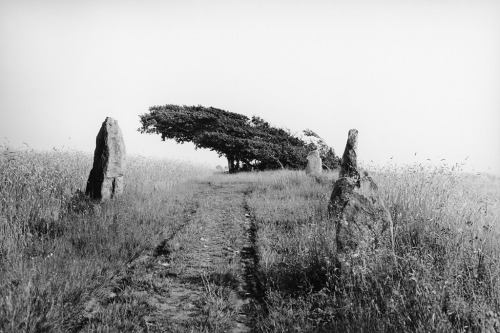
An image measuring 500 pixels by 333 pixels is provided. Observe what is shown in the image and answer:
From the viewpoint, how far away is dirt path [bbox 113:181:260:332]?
4000mm

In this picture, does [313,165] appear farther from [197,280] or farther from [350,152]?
[197,280]

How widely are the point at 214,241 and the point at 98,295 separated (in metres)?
3.17

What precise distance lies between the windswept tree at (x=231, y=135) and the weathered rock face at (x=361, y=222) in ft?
66.1

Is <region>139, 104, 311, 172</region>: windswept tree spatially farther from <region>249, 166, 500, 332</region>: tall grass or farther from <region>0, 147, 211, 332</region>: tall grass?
<region>249, 166, 500, 332</region>: tall grass

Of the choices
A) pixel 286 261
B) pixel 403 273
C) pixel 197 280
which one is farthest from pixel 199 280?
pixel 403 273

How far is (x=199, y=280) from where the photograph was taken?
5.18 metres

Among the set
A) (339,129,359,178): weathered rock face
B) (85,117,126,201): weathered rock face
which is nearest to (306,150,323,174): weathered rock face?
(339,129,359,178): weathered rock face

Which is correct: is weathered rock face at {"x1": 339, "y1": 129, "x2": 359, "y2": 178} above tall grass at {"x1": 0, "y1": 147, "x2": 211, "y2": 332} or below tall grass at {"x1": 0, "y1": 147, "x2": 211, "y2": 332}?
above

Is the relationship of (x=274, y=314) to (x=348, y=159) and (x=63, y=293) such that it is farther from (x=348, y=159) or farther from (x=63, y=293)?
(x=348, y=159)

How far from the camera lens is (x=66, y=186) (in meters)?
9.80

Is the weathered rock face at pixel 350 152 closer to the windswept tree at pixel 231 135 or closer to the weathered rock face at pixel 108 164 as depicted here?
the weathered rock face at pixel 108 164

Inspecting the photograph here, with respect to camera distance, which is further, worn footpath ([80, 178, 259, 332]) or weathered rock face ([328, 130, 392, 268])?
weathered rock face ([328, 130, 392, 268])

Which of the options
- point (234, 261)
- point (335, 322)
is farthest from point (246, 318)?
point (234, 261)

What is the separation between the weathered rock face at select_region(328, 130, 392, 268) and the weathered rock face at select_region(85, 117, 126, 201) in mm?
7055
